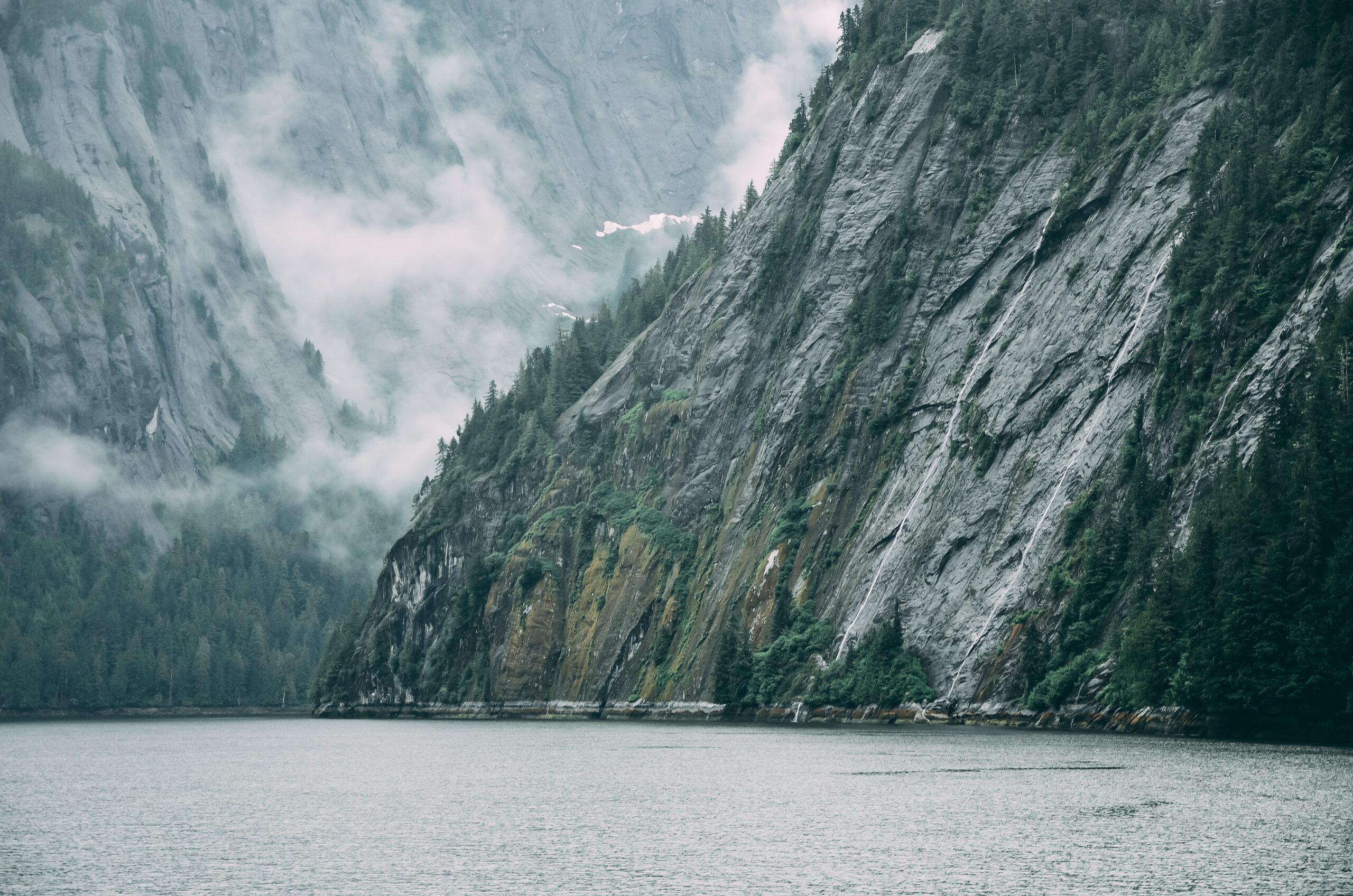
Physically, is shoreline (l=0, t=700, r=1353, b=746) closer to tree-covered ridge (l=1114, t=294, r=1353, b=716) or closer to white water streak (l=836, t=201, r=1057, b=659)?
tree-covered ridge (l=1114, t=294, r=1353, b=716)

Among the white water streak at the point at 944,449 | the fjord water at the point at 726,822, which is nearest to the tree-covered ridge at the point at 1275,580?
the fjord water at the point at 726,822

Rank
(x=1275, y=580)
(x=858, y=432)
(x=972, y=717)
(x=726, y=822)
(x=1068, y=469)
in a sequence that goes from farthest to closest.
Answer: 1. (x=858, y=432)
2. (x=1068, y=469)
3. (x=972, y=717)
4. (x=1275, y=580)
5. (x=726, y=822)

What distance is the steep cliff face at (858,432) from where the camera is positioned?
332 feet

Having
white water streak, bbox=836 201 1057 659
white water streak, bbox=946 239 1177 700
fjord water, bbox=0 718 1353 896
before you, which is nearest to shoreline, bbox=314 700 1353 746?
fjord water, bbox=0 718 1353 896

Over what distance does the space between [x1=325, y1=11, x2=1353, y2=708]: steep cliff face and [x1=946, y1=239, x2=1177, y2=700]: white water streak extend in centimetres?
21

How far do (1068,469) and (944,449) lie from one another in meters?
15.1

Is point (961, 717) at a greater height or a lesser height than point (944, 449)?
lesser

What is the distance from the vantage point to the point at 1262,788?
5275 centimetres

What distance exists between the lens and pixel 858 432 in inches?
5022

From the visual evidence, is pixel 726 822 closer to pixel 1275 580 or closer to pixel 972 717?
pixel 1275 580

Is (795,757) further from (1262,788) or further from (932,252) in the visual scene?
(932,252)

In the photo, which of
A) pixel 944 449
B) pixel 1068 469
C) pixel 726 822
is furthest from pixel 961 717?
pixel 726 822

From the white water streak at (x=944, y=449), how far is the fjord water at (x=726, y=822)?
23258mm

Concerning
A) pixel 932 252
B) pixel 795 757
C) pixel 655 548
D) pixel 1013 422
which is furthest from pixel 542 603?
pixel 795 757
